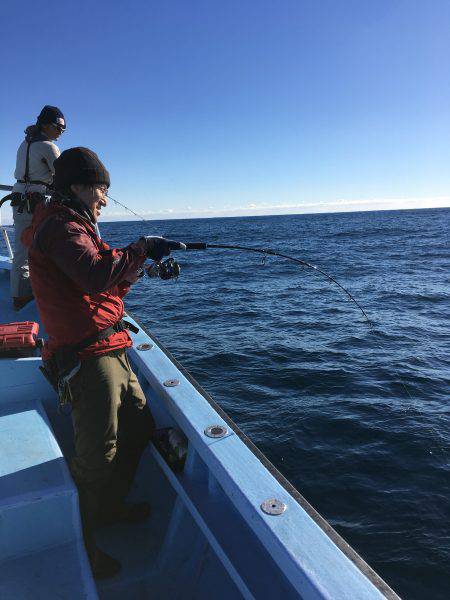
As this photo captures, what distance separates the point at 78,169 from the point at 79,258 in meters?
0.56

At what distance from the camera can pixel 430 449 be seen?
5.76 meters

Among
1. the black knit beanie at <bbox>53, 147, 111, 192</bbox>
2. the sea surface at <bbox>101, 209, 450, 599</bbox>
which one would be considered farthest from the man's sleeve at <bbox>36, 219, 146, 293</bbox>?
the sea surface at <bbox>101, 209, 450, 599</bbox>

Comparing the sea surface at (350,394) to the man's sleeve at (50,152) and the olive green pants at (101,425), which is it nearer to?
the olive green pants at (101,425)

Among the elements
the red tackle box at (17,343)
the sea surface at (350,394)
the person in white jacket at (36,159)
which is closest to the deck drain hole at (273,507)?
the red tackle box at (17,343)

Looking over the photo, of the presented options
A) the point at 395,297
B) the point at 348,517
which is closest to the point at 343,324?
the point at 395,297

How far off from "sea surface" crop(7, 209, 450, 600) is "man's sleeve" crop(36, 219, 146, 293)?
4003mm

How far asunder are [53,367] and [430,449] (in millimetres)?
5343

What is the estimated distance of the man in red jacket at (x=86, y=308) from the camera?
2.07 meters

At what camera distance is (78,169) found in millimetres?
2248

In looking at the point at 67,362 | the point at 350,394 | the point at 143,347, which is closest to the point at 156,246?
the point at 67,362

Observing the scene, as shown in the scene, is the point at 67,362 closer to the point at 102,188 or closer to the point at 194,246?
the point at 102,188

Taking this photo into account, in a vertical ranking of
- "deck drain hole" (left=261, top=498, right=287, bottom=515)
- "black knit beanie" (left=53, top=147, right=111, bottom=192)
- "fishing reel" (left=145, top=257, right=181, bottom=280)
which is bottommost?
"deck drain hole" (left=261, top=498, right=287, bottom=515)

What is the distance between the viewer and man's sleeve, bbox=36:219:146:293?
2.02 m

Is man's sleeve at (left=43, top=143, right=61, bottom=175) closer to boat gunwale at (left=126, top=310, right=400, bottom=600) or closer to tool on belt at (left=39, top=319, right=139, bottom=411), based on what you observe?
tool on belt at (left=39, top=319, right=139, bottom=411)
